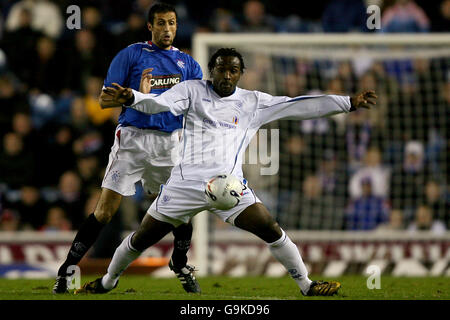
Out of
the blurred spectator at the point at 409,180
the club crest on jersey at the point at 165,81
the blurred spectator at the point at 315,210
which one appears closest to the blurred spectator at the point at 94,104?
the blurred spectator at the point at 315,210

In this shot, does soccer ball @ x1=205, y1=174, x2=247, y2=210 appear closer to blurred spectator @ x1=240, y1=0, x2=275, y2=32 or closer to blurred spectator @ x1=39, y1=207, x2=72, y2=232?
blurred spectator @ x1=39, y1=207, x2=72, y2=232

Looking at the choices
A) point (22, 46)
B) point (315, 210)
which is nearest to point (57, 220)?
point (22, 46)

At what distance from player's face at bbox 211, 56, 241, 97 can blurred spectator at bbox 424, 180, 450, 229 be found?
19.9 feet

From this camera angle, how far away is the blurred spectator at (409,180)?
39.8ft

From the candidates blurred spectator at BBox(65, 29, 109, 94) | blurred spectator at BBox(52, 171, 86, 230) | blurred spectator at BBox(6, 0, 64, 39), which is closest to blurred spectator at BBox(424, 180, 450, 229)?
blurred spectator at BBox(52, 171, 86, 230)

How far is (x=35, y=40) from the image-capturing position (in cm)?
1375

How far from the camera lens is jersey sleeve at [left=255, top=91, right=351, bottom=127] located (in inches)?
264

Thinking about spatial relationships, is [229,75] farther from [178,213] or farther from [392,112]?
[392,112]

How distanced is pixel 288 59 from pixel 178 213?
573 cm

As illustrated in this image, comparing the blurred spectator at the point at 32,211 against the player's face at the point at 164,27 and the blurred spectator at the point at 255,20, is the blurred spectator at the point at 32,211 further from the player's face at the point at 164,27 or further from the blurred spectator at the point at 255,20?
the player's face at the point at 164,27

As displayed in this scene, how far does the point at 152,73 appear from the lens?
7461 millimetres

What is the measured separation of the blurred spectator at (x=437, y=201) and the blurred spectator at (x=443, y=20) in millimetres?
3210
